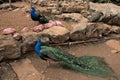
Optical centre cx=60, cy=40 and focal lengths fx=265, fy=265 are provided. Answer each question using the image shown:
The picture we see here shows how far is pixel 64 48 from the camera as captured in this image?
4.70 metres

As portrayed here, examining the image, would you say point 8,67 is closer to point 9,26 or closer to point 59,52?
point 59,52

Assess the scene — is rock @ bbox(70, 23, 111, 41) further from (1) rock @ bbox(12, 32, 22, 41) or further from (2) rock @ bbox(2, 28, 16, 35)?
(2) rock @ bbox(2, 28, 16, 35)

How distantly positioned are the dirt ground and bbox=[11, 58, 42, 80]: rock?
0.26 feet

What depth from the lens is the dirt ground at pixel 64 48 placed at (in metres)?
3.92

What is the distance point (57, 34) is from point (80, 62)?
82 cm

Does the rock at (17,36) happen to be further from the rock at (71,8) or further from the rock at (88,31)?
the rock at (71,8)

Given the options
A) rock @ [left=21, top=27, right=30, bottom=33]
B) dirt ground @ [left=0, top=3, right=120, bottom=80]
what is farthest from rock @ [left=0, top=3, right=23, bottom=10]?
rock @ [left=21, top=27, right=30, bottom=33]

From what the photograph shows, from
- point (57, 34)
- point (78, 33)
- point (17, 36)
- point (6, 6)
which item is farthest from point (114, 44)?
point (6, 6)

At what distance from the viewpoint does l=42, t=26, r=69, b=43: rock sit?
4.62m

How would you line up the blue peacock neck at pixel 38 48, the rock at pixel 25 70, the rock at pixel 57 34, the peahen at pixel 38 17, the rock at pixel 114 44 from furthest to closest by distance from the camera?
1. the peahen at pixel 38 17
2. the rock at pixel 114 44
3. the rock at pixel 57 34
4. the blue peacock neck at pixel 38 48
5. the rock at pixel 25 70

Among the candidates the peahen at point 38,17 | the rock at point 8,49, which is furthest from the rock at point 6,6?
the rock at point 8,49

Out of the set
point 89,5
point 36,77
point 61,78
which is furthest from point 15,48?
point 89,5

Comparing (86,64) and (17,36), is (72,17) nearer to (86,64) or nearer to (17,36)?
(17,36)

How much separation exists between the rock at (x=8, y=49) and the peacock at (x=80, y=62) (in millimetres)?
335
